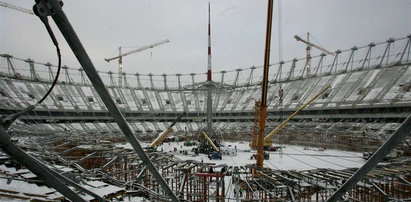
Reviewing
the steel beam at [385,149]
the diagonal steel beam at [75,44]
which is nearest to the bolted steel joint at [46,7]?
the diagonal steel beam at [75,44]

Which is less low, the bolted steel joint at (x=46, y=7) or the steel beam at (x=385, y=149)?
the bolted steel joint at (x=46, y=7)

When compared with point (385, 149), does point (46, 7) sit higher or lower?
higher

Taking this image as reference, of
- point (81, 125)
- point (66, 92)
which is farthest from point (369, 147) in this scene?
point (66, 92)

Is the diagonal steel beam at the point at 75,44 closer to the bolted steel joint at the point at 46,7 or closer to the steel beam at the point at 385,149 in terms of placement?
the bolted steel joint at the point at 46,7

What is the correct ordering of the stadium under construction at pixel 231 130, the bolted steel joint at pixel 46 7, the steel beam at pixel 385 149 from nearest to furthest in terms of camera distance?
the bolted steel joint at pixel 46 7, the steel beam at pixel 385 149, the stadium under construction at pixel 231 130

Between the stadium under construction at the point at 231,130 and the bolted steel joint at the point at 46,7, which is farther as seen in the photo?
the stadium under construction at the point at 231,130

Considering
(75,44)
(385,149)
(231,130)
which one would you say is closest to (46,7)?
(75,44)

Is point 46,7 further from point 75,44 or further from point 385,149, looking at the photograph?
point 385,149

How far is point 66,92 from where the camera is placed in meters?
45.0

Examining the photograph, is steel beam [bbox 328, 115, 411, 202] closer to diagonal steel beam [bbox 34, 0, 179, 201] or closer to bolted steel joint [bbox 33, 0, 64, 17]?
diagonal steel beam [bbox 34, 0, 179, 201]

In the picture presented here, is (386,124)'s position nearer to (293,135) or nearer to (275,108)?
(293,135)

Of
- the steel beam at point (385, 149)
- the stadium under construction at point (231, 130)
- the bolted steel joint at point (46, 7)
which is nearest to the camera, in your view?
the bolted steel joint at point (46, 7)

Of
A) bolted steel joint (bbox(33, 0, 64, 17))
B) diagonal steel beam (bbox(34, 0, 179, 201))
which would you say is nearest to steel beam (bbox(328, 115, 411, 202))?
diagonal steel beam (bbox(34, 0, 179, 201))

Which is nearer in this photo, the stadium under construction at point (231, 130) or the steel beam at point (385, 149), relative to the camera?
the steel beam at point (385, 149)
